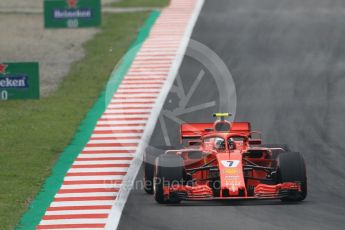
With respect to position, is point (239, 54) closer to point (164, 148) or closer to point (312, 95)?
point (312, 95)

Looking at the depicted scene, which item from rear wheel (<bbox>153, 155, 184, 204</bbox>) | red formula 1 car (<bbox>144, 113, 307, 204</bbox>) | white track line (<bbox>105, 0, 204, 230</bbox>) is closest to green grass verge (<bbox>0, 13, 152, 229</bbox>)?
white track line (<bbox>105, 0, 204, 230</bbox>)

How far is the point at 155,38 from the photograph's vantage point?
4906cm

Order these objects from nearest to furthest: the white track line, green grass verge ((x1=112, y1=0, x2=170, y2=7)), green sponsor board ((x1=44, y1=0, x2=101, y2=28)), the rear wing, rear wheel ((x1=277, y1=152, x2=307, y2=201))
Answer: rear wheel ((x1=277, y1=152, x2=307, y2=201))
the white track line
the rear wing
green sponsor board ((x1=44, y1=0, x2=101, y2=28))
green grass verge ((x1=112, y1=0, x2=170, y2=7))

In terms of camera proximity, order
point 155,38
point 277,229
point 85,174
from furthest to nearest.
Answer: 1. point 155,38
2. point 85,174
3. point 277,229

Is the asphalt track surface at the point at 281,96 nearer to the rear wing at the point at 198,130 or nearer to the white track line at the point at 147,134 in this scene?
the white track line at the point at 147,134

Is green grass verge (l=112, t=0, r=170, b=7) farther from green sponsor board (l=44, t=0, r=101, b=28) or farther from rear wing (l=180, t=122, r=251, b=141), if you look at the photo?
rear wing (l=180, t=122, r=251, b=141)

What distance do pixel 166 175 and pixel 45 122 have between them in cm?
1245

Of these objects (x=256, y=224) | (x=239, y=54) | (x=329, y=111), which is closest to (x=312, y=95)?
(x=329, y=111)

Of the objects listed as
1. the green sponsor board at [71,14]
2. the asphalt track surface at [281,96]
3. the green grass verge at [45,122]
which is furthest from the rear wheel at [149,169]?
the green sponsor board at [71,14]

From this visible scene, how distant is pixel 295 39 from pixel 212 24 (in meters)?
4.76

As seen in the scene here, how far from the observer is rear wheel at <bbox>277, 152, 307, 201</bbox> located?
25.2 m

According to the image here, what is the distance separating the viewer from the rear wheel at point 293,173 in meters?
25.2

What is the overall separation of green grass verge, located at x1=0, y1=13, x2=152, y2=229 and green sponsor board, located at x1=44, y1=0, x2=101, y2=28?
3.27 feet

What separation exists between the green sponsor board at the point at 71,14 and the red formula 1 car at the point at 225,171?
2424 cm
